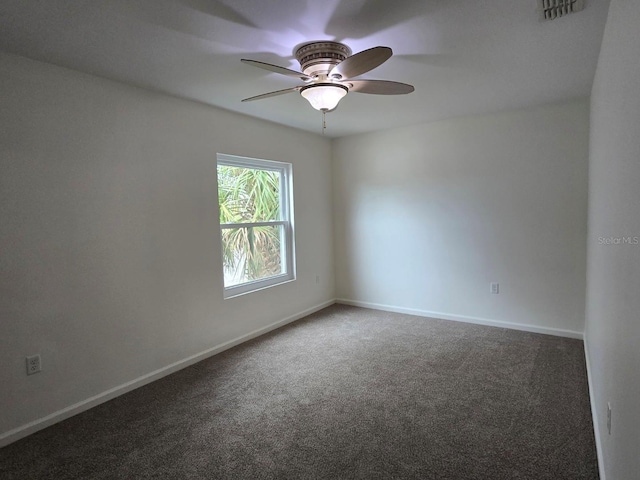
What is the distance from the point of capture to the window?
3.81 metres

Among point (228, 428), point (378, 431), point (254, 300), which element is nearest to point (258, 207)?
point (254, 300)

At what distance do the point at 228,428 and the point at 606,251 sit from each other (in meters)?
2.40

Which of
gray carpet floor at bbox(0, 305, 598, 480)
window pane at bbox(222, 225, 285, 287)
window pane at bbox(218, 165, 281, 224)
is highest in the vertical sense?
window pane at bbox(218, 165, 281, 224)

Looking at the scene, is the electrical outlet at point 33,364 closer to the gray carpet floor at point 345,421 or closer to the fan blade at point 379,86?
the gray carpet floor at point 345,421

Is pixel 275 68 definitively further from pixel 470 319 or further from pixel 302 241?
pixel 470 319

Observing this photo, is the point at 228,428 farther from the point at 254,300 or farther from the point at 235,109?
the point at 235,109

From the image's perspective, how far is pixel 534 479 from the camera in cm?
183

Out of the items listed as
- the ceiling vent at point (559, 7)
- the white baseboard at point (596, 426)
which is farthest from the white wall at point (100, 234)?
the white baseboard at point (596, 426)

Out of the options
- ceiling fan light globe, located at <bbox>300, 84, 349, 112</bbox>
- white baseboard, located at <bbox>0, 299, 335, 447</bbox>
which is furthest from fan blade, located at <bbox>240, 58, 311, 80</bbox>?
white baseboard, located at <bbox>0, 299, 335, 447</bbox>

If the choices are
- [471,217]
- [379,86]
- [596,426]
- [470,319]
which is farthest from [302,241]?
[596,426]

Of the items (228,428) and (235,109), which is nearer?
(228,428)

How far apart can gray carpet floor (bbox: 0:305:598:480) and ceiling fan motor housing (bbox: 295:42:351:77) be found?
2215mm

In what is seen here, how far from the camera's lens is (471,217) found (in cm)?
418

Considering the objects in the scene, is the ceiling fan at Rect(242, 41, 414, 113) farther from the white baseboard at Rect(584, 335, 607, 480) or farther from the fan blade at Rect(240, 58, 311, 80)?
the white baseboard at Rect(584, 335, 607, 480)
